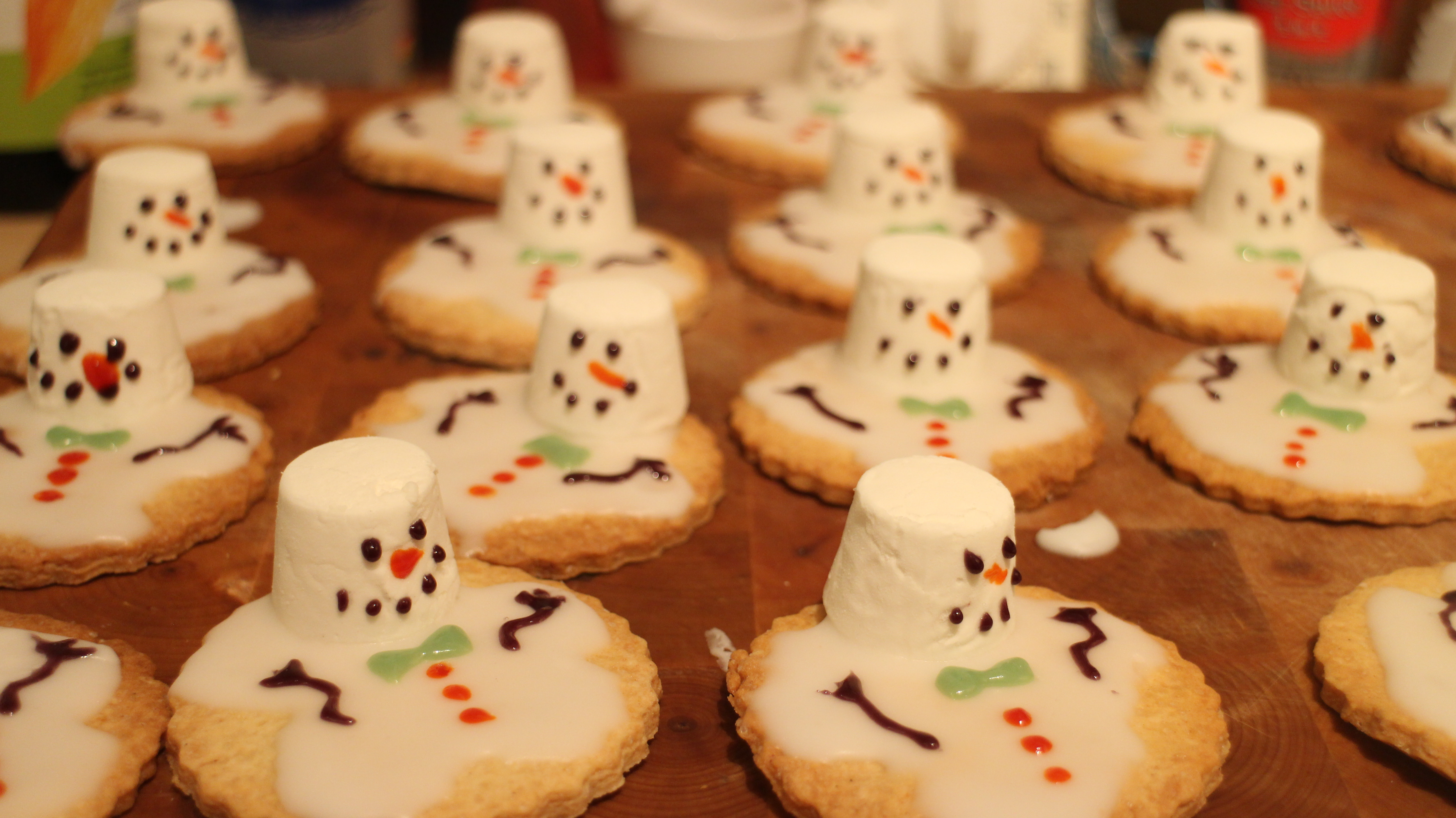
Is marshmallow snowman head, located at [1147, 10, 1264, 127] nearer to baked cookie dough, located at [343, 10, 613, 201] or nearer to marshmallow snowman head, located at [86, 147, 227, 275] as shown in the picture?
baked cookie dough, located at [343, 10, 613, 201]

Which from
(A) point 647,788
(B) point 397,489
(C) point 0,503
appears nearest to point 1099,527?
(A) point 647,788

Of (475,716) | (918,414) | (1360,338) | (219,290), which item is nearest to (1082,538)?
(918,414)

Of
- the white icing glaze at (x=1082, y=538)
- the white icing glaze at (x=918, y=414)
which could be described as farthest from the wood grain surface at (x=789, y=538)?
the white icing glaze at (x=918, y=414)

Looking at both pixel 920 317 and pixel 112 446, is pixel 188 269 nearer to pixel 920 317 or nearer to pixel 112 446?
pixel 112 446

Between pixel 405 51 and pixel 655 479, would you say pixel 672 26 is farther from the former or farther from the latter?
pixel 655 479

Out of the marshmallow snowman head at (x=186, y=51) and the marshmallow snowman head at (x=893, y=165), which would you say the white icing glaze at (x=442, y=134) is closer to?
the marshmallow snowman head at (x=186, y=51)

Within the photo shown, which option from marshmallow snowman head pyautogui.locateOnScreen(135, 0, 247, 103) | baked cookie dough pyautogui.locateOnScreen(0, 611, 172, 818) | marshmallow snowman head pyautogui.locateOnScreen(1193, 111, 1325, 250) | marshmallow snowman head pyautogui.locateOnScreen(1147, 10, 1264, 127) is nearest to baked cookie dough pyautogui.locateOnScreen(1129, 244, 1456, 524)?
marshmallow snowman head pyautogui.locateOnScreen(1193, 111, 1325, 250)

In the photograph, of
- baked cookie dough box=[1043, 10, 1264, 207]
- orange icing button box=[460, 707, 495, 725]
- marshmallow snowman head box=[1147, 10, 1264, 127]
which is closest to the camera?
orange icing button box=[460, 707, 495, 725]
